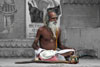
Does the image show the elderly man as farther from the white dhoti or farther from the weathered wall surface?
the weathered wall surface

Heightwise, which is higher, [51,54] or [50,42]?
[50,42]

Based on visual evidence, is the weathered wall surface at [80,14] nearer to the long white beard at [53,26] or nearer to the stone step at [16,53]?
the stone step at [16,53]

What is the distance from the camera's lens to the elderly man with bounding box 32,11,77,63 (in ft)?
37.5

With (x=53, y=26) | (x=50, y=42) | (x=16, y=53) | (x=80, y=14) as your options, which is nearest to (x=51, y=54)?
(x=50, y=42)

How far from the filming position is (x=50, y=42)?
1162 cm

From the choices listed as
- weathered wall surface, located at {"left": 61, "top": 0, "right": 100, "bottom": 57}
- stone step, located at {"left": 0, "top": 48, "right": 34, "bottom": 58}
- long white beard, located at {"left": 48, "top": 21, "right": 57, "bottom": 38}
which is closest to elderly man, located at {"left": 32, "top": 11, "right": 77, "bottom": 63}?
long white beard, located at {"left": 48, "top": 21, "right": 57, "bottom": 38}

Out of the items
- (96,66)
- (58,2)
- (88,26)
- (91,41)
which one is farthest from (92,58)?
(96,66)

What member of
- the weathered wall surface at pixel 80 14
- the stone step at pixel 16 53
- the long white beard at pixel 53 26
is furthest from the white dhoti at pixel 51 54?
the weathered wall surface at pixel 80 14

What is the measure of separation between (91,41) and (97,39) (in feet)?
0.84

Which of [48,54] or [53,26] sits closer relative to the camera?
[48,54]

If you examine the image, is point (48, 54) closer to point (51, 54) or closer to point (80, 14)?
point (51, 54)

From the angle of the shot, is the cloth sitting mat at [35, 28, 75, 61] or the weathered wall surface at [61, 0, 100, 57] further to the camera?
the weathered wall surface at [61, 0, 100, 57]

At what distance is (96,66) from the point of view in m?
10.8

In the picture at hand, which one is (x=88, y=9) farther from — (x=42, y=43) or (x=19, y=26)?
(x=42, y=43)
